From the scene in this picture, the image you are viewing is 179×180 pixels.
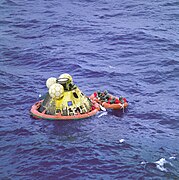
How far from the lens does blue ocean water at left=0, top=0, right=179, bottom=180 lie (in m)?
31.9

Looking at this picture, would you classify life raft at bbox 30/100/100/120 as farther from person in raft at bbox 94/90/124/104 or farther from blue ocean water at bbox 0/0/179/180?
person in raft at bbox 94/90/124/104

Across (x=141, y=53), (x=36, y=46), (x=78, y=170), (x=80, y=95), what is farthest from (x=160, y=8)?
(x=78, y=170)

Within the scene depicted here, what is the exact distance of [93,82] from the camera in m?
48.2

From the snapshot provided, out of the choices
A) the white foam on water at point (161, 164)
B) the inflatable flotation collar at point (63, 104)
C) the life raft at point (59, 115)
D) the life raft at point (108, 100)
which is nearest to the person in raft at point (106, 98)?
the life raft at point (108, 100)

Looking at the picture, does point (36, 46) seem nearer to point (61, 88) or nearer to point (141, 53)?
point (141, 53)

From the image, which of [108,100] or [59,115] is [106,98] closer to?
[108,100]

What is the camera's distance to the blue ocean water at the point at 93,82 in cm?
3189

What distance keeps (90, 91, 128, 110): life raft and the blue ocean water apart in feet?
3.58

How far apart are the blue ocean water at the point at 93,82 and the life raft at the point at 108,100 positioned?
1.09m

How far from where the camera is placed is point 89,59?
56.0m

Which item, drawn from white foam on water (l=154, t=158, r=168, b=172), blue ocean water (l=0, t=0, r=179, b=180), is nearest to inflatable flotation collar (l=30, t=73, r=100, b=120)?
blue ocean water (l=0, t=0, r=179, b=180)

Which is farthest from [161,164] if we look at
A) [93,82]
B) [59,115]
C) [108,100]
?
[93,82]

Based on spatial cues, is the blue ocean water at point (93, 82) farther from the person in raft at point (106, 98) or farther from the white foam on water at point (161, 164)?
the person in raft at point (106, 98)

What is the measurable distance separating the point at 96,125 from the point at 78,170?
24.3ft
